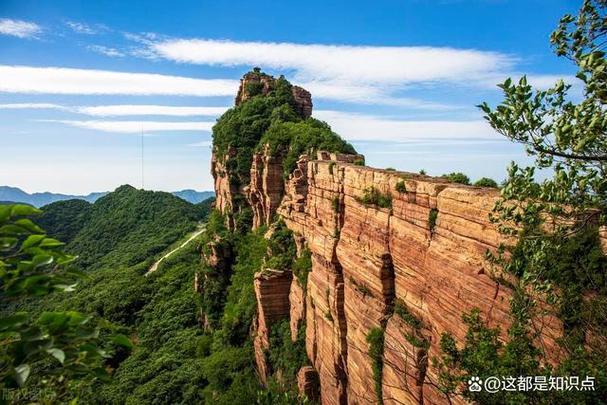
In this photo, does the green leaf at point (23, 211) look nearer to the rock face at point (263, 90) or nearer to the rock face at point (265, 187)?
the rock face at point (265, 187)

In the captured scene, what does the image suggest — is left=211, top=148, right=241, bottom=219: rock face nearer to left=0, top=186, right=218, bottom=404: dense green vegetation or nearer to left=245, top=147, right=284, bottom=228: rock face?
left=245, top=147, right=284, bottom=228: rock face

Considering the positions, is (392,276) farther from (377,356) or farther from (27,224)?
(27,224)

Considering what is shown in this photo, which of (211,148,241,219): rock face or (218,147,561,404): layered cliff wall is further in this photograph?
(211,148,241,219): rock face

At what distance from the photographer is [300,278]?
32.3 m

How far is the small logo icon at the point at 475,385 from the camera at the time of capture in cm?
927

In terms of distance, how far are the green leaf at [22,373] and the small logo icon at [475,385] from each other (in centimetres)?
909

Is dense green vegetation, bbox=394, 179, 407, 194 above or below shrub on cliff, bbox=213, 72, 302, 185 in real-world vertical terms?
below

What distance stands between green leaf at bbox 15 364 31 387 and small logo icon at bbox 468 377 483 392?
909cm

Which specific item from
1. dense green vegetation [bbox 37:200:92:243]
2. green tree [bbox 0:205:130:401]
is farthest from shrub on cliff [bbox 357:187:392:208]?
dense green vegetation [bbox 37:200:92:243]

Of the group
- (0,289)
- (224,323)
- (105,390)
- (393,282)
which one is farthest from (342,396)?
(105,390)

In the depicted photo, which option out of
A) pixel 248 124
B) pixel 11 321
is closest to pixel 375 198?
pixel 11 321

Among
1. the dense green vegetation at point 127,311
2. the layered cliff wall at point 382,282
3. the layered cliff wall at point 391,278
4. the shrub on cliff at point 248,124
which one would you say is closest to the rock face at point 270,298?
the layered cliff wall at point 382,282

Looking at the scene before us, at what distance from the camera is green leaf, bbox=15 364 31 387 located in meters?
3.19

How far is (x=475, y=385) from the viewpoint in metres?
9.34
